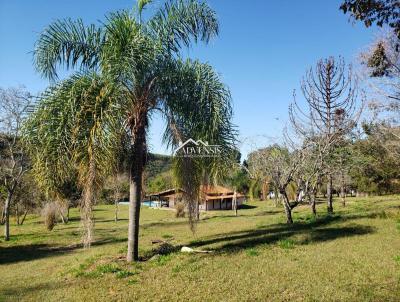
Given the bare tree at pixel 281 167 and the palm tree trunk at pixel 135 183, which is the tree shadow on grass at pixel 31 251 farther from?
the bare tree at pixel 281 167

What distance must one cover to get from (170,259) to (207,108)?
13.9 feet

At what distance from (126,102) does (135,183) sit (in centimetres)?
234

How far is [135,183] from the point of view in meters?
9.80

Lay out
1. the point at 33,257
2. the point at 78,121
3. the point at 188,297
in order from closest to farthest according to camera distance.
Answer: the point at 188,297
the point at 78,121
the point at 33,257

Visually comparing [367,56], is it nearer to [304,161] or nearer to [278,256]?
[304,161]

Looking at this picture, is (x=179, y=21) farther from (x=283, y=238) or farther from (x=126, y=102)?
(x=283, y=238)

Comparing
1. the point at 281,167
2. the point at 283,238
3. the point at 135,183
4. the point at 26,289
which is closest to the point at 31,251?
the point at 26,289

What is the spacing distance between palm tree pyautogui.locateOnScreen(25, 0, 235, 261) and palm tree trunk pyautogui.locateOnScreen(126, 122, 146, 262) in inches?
1.1

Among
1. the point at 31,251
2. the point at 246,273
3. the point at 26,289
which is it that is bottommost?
the point at 31,251

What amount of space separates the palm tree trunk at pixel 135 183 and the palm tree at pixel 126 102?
0.09 feet

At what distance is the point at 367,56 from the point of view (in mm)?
18844

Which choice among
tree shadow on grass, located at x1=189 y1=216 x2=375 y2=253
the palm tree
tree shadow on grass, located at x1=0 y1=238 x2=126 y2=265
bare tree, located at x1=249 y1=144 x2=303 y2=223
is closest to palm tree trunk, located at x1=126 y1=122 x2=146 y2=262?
the palm tree

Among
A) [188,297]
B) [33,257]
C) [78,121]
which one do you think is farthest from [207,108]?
[33,257]

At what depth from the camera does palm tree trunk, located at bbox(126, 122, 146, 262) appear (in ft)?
31.8
